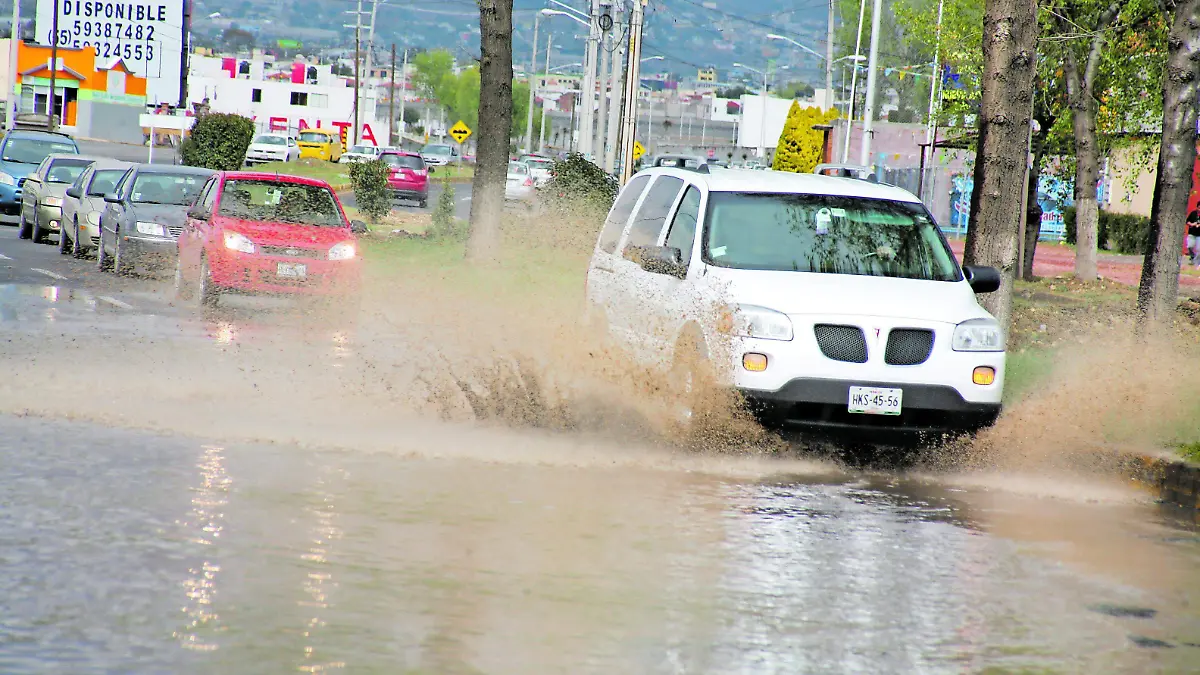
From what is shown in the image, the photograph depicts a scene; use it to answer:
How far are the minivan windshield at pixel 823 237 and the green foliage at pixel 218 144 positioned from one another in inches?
1519

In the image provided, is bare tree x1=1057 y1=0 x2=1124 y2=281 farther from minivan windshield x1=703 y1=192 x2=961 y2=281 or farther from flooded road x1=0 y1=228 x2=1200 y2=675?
flooded road x1=0 y1=228 x2=1200 y2=675

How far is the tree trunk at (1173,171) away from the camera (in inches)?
616

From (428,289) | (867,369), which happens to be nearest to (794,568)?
(867,369)

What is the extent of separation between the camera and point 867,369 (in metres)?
9.66

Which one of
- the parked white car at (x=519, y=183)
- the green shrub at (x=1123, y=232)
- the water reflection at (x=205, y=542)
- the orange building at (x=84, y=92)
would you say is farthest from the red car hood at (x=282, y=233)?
the orange building at (x=84, y=92)

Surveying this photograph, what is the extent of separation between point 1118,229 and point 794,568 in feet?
137

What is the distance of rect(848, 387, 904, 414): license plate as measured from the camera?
959 centimetres

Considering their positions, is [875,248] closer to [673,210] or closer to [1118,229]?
[673,210]

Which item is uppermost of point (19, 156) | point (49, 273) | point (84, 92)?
point (84, 92)

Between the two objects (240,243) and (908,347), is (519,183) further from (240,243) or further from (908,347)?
(908,347)

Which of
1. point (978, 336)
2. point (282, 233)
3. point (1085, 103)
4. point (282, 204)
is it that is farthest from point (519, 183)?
point (978, 336)

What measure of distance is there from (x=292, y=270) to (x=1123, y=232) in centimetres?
3350

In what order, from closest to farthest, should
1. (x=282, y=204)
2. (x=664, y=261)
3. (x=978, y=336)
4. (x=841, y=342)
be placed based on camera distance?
(x=841, y=342) < (x=978, y=336) < (x=664, y=261) < (x=282, y=204)

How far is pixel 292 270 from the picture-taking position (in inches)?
698
